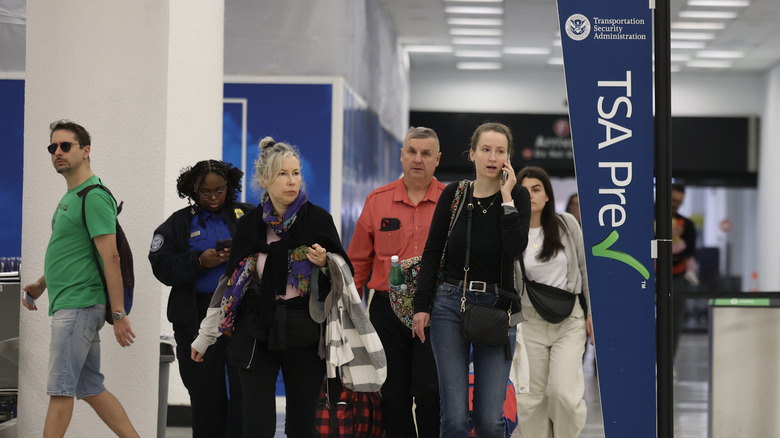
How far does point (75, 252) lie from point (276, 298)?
4.33 feet

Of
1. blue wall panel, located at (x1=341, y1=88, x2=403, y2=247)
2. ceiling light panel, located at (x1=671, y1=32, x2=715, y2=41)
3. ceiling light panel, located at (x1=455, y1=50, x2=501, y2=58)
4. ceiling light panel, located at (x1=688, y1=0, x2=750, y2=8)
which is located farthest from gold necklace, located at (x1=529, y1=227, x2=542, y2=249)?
ceiling light panel, located at (x1=455, y1=50, x2=501, y2=58)

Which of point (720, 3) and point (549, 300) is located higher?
point (720, 3)

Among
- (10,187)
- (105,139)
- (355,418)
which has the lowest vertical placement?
(355,418)

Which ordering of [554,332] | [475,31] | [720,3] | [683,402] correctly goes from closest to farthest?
[554,332] < [683,402] < [720,3] < [475,31]

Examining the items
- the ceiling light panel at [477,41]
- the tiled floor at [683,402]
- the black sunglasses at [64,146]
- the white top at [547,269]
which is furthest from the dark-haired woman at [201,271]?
the ceiling light panel at [477,41]

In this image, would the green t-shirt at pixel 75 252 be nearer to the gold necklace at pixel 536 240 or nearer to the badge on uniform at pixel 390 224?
the badge on uniform at pixel 390 224

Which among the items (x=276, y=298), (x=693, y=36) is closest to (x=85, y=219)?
(x=276, y=298)

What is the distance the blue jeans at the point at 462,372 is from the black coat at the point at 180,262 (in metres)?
1.46

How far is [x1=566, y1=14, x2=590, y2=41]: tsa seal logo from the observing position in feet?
14.0

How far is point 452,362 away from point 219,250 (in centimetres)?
150

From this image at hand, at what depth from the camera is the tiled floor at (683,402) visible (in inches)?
288

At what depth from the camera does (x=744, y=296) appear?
261 inches

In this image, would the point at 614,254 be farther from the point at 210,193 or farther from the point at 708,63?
the point at 708,63

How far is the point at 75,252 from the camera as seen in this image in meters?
4.94
